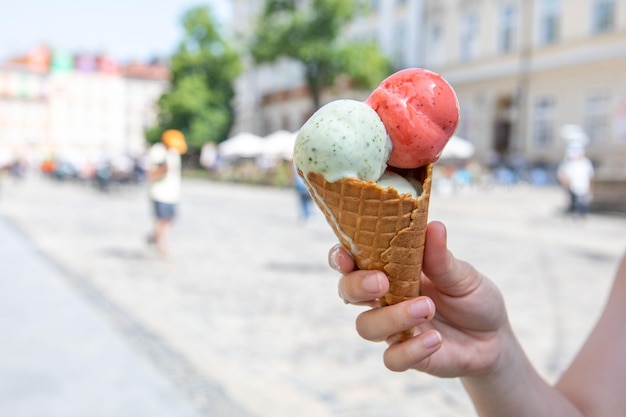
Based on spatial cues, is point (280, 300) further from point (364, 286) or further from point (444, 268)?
point (364, 286)

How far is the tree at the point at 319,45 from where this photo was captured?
93.2 feet

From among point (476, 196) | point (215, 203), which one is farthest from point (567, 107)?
point (215, 203)

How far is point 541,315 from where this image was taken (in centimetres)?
545

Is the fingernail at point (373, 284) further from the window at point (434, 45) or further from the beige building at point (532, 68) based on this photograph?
the window at point (434, 45)

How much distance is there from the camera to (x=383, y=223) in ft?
3.52

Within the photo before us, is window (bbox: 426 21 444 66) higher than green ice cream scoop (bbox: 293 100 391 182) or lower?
higher

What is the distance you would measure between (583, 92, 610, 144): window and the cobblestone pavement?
37.6 feet

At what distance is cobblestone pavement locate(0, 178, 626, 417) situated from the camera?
148 inches

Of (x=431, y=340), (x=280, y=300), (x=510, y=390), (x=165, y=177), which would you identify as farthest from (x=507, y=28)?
(x=431, y=340)

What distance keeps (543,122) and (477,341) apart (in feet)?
86.5

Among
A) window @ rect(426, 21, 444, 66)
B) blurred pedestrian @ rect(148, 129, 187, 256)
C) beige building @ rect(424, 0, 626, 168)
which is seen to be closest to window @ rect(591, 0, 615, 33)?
beige building @ rect(424, 0, 626, 168)

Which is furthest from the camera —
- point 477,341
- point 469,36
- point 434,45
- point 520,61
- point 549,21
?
point 434,45

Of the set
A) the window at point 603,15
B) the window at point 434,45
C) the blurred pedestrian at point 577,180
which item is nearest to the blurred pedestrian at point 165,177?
the blurred pedestrian at point 577,180

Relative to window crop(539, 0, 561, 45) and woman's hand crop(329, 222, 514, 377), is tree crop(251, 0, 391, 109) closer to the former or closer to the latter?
window crop(539, 0, 561, 45)
